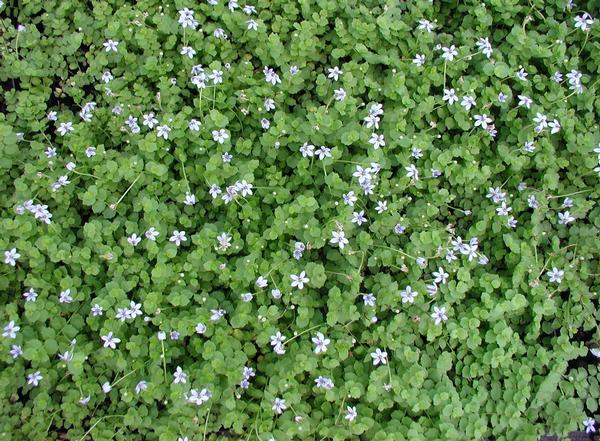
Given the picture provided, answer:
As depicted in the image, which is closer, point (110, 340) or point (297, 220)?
point (110, 340)

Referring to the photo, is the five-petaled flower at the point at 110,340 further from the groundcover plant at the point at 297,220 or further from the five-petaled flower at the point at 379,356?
the five-petaled flower at the point at 379,356

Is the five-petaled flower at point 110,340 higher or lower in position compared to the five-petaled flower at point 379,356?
lower

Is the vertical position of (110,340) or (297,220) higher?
(297,220)

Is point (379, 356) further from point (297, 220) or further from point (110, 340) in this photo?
point (110, 340)

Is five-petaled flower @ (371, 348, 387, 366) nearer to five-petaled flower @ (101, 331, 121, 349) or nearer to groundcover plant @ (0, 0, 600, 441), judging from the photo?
groundcover plant @ (0, 0, 600, 441)

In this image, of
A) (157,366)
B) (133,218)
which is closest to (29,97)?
(133,218)

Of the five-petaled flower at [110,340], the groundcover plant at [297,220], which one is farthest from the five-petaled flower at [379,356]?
the five-petaled flower at [110,340]

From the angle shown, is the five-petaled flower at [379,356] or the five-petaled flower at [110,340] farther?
the five-petaled flower at [379,356]

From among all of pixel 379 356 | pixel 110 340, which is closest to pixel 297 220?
pixel 379 356

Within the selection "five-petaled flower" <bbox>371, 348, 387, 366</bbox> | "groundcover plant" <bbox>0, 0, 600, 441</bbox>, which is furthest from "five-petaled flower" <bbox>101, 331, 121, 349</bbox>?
"five-petaled flower" <bbox>371, 348, 387, 366</bbox>
